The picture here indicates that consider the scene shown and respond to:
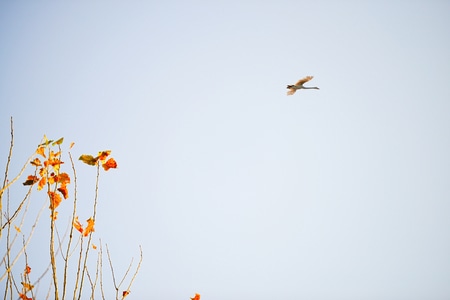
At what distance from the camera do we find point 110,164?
99.9 inches

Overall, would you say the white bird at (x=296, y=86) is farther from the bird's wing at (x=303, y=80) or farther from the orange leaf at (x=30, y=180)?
the orange leaf at (x=30, y=180)

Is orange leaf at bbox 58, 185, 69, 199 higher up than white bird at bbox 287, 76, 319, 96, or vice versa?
white bird at bbox 287, 76, 319, 96

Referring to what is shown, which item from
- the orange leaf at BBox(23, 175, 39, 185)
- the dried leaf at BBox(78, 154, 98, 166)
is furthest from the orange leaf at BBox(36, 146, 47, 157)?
the dried leaf at BBox(78, 154, 98, 166)

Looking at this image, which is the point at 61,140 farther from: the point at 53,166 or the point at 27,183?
the point at 27,183

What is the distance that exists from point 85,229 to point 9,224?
524 mm

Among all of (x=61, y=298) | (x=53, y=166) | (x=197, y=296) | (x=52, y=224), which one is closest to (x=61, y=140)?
(x=53, y=166)

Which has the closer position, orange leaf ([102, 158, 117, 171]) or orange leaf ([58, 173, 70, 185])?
orange leaf ([58, 173, 70, 185])

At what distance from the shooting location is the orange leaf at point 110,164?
2.52 m

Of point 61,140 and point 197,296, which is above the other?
point 61,140

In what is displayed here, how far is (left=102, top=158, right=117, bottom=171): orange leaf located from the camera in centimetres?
252

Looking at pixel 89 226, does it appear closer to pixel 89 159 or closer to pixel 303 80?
pixel 89 159

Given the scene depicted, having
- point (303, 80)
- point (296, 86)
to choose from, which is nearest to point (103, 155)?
point (303, 80)

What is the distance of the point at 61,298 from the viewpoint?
1768 mm

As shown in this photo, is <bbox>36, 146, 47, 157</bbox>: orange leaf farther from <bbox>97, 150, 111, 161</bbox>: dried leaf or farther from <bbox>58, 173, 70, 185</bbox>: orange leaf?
<bbox>97, 150, 111, 161</bbox>: dried leaf
